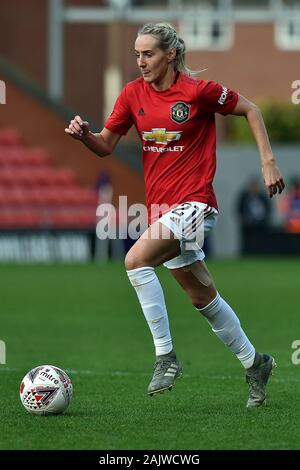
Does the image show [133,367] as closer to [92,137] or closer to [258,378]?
[258,378]

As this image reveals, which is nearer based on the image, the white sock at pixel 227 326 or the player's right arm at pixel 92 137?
the player's right arm at pixel 92 137

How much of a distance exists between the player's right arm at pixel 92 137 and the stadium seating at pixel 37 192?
19.1m

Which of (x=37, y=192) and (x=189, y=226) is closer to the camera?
(x=189, y=226)

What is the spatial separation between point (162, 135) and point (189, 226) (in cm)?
58

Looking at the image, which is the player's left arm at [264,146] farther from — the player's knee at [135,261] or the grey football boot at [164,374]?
the grey football boot at [164,374]

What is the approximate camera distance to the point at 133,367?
9930mm

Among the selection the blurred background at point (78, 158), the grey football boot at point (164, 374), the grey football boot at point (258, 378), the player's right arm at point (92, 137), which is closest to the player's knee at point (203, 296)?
the grey football boot at point (164, 374)

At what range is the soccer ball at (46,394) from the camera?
711 cm

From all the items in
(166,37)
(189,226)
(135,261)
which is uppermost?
(166,37)

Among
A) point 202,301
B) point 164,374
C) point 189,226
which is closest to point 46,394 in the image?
point 164,374

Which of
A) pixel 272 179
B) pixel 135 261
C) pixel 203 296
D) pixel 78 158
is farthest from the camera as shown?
pixel 78 158

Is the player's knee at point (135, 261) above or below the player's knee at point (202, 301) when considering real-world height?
above

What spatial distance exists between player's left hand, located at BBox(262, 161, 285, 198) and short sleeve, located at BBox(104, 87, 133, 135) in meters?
1.03

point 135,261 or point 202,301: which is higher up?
point 135,261
